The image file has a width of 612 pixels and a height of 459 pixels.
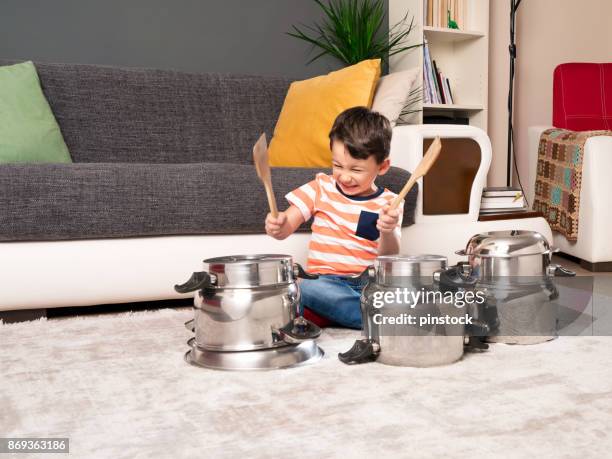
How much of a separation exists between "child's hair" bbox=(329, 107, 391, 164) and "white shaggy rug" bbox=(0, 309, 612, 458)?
442mm

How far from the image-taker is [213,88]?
8.79 feet

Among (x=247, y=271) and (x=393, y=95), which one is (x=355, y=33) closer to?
(x=393, y=95)

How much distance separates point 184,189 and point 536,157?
194cm

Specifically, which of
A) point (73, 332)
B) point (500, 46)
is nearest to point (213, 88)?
point (73, 332)

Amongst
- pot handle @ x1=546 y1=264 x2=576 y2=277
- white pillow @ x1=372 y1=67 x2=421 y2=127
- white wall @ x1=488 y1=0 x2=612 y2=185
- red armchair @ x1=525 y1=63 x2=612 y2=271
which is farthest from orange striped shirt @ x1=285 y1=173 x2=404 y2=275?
white wall @ x1=488 y1=0 x2=612 y2=185

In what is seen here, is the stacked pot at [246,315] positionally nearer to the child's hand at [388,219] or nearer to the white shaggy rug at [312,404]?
the white shaggy rug at [312,404]

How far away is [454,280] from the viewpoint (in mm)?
1297

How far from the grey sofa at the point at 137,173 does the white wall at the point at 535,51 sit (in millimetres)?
1716

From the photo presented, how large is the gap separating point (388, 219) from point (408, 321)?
11.0 inches

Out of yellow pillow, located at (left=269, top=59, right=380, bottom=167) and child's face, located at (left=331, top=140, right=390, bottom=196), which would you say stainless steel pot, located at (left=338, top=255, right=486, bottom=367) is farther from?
yellow pillow, located at (left=269, top=59, right=380, bottom=167)

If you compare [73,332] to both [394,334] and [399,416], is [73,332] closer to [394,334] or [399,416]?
[394,334]

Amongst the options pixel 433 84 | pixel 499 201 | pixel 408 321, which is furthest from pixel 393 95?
pixel 408 321

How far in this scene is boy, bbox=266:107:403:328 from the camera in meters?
1.58

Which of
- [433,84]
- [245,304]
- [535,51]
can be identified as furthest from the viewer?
[535,51]
